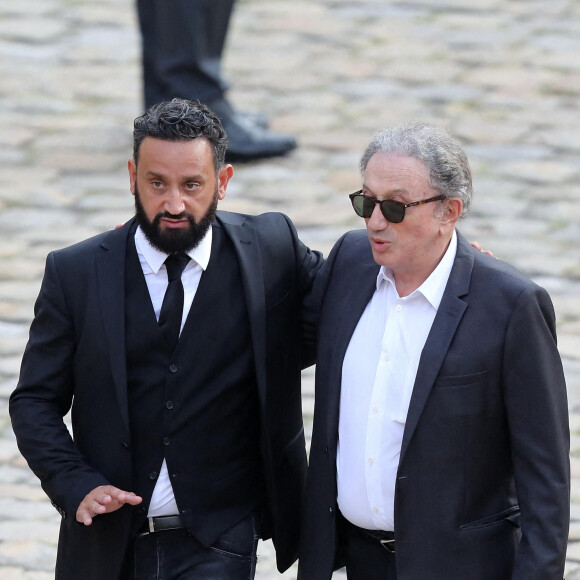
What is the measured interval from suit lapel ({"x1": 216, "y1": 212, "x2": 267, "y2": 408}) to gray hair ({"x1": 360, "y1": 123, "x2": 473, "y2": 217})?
1.66ft

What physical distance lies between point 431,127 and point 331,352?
66cm

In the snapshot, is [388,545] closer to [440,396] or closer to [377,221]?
[440,396]

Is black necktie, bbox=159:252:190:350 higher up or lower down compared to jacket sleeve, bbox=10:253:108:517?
higher up

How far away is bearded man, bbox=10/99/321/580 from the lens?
3.70m

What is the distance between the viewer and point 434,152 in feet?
11.7

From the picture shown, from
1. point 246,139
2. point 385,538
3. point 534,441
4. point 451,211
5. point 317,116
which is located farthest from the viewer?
point 317,116

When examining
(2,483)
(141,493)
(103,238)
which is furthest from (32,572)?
(103,238)

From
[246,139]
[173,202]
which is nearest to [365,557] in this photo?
[173,202]

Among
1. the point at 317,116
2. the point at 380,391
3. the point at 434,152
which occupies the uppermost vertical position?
the point at 434,152

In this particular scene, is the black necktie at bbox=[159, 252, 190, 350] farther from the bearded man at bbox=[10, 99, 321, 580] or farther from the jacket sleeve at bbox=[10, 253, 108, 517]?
the jacket sleeve at bbox=[10, 253, 108, 517]

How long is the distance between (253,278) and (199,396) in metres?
0.37

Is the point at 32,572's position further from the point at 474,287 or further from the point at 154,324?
the point at 474,287

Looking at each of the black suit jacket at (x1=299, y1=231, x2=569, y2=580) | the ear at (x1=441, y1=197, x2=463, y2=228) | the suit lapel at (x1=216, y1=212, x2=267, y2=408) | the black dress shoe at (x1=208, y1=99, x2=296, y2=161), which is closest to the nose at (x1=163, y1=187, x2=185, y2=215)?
the suit lapel at (x1=216, y1=212, x2=267, y2=408)

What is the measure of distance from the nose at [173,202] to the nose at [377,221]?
50cm
